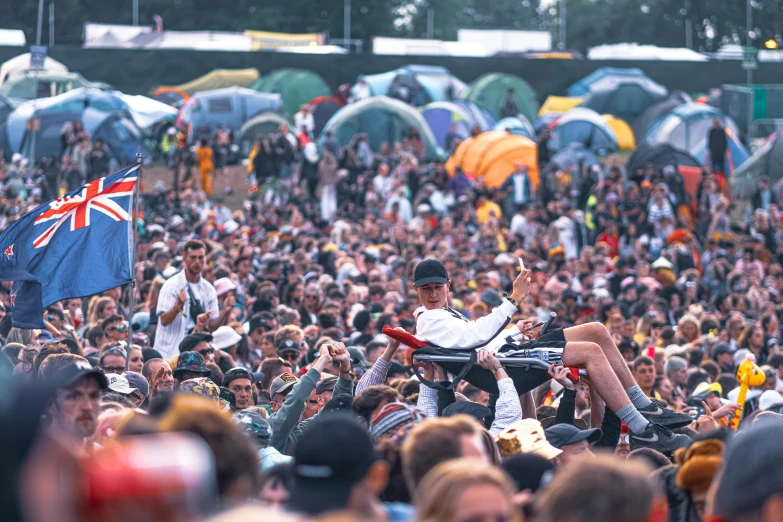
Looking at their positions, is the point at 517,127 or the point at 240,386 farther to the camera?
the point at 517,127

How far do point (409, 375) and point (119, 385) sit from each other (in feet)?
13.5

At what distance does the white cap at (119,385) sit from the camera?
722cm

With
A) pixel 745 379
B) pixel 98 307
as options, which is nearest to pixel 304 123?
pixel 98 307

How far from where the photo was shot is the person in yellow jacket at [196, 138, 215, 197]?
3366 cm

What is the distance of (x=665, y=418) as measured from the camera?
7.30m

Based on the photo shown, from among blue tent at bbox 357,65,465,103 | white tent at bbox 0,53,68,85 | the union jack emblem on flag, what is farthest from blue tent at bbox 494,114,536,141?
the union jack emblem on flag

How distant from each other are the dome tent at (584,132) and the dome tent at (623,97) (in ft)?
15.6

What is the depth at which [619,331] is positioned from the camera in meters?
15.0

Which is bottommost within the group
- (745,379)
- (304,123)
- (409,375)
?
(409,375)

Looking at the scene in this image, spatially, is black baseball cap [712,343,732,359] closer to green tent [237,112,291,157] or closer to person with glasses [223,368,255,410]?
person with glasses [223,368,255,410]

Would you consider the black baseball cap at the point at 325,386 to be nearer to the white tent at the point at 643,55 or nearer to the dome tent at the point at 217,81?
the dome tent at the point at 217,81

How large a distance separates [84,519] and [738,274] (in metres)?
19.8

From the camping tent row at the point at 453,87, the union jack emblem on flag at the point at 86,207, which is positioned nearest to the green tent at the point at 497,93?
the camping tent row at the point at 453,87

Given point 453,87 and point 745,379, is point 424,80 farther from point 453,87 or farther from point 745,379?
point 745,379
